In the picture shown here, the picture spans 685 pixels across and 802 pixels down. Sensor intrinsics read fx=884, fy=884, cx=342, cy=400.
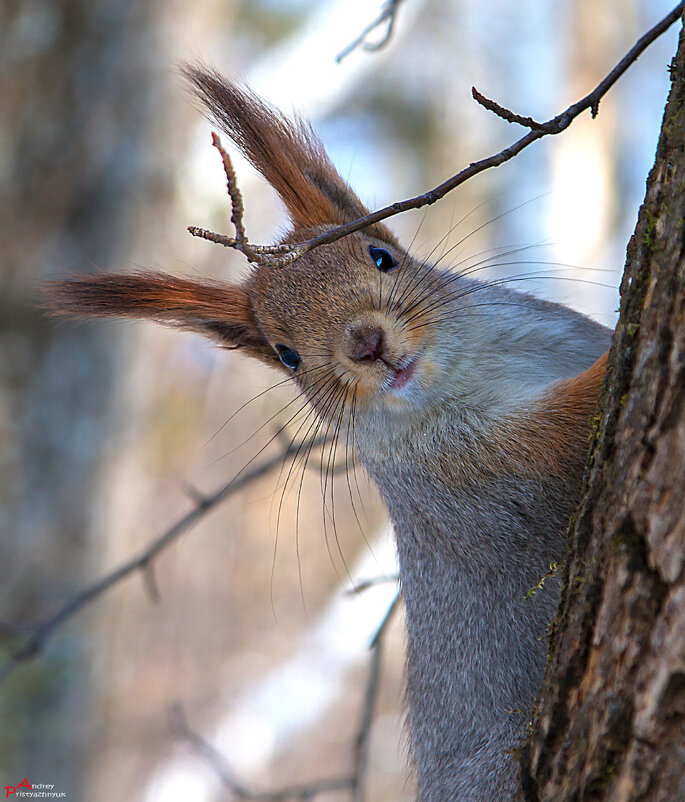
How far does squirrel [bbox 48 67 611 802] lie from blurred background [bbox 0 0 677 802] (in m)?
0.24

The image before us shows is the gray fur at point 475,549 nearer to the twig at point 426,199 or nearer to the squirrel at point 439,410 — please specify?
the squirrel at point 439,410

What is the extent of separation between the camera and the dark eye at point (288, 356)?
2588 mm

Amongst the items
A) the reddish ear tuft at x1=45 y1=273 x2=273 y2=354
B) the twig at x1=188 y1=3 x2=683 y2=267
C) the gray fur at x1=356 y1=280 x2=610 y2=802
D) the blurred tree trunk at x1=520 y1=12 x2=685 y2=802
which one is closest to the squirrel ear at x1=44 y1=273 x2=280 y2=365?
the reddish ear tuft at x1=45 y1=273 x2=273 y2=354

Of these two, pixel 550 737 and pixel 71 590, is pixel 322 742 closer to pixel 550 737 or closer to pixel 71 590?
pixel 71 590

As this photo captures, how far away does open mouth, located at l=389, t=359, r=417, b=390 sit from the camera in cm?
230

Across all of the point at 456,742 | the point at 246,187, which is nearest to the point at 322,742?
the point at 246,187

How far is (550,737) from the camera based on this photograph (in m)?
1.29

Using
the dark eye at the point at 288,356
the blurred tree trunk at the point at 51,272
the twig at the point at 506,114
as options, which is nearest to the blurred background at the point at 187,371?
the blurred tree trunk at the point at 51,272

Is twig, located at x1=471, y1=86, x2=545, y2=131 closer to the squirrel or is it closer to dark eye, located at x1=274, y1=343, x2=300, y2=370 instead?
the squirrel

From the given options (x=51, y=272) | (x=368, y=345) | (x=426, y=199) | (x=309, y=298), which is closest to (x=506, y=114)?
(x=426, y=199)

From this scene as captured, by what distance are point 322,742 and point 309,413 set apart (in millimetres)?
7715

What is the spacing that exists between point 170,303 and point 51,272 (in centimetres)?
190

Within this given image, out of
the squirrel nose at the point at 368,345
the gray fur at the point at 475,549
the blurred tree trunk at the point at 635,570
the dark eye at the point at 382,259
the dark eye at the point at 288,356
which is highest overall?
the dark eye at the point at 382,259

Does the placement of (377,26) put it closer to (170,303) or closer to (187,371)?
(170,303)
